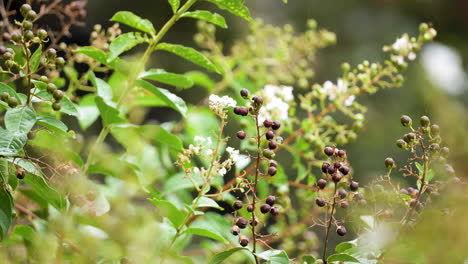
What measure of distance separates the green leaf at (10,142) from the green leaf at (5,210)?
6 cm

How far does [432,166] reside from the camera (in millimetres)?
605

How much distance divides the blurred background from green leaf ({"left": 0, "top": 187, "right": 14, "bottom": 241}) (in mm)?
1468

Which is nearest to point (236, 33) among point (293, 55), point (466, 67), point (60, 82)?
point (466, 67)

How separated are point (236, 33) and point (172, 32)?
11.6 inches

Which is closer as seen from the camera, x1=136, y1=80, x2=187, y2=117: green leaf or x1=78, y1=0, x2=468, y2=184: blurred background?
x1=136, y1=80, x2=187, y2=117: green leaf

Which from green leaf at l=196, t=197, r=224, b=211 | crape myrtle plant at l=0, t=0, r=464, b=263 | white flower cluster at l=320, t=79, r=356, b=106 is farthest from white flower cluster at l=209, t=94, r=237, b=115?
white flower cluster at l=320, t=79, r=356, b=106

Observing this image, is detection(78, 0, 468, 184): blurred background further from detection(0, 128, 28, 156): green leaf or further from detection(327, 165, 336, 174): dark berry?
detection(0, 128, 28, 156): green leaf

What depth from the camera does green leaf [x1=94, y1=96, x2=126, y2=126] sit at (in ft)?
2.26

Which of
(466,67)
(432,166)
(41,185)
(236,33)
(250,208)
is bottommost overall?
(41,185)

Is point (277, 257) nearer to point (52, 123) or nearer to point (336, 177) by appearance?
point (336, 177)

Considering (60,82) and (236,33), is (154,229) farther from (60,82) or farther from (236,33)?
(236,33)

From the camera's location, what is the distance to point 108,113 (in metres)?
0.71

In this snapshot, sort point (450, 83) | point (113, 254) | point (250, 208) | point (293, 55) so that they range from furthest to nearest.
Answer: point (450, 83)
point (293, 55)
point (250, 208)
point (113, 254)

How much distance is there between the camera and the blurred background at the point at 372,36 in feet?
6.76
